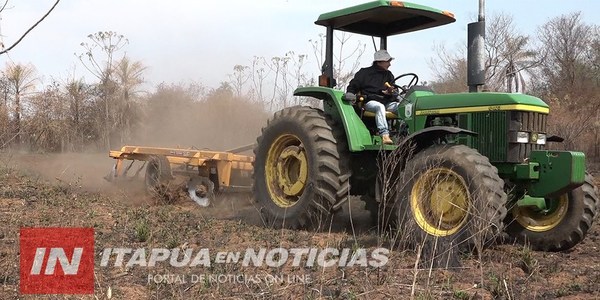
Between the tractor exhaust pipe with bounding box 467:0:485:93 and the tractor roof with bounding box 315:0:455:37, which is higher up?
the tractor roof with bounding box 315:0:455:37

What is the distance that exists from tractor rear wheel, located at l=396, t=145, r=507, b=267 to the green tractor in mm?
10

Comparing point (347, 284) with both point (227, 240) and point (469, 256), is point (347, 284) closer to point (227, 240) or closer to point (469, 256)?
point (469, 256)

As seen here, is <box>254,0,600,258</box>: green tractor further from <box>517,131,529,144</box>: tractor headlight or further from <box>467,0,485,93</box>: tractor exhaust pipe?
<box>467,0,485,93</box>: tractor exhaust pipe

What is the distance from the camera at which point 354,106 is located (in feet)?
22.0

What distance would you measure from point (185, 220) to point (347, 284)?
3244 millimetres

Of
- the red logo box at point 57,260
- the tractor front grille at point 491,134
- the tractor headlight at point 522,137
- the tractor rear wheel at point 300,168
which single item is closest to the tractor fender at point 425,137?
the tractor front grille at point 491,134

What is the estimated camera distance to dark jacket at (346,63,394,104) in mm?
6605

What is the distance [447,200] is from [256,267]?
1.78m

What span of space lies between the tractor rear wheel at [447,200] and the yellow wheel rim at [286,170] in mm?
1572

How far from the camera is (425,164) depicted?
5246mm

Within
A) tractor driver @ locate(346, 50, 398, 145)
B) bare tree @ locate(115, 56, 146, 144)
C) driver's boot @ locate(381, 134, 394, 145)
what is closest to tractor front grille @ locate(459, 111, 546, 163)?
driver's boot @ locate(381, 134, 394, 145)

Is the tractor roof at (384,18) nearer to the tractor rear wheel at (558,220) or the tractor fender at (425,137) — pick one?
the tractor fender at (425,137)

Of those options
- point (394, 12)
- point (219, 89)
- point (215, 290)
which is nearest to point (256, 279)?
point (215, 290)

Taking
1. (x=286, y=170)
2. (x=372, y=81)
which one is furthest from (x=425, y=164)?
(x=286, y=170)
